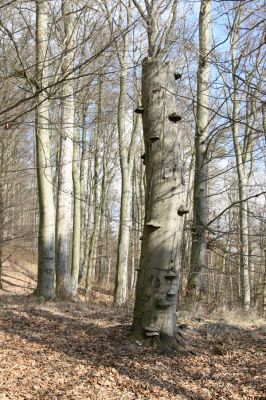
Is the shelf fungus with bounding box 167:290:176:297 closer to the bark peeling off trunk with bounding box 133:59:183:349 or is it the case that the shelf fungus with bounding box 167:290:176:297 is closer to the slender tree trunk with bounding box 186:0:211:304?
the bark peeling off trunk with bounding box 133:59:183:349

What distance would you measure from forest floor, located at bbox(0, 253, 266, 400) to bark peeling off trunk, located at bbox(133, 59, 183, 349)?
427 millimetres

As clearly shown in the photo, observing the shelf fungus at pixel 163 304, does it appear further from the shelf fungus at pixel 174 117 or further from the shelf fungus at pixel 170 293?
the shelf fungus at pixel 174 117

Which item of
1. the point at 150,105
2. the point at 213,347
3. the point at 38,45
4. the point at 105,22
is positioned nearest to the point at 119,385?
the point at 213,347

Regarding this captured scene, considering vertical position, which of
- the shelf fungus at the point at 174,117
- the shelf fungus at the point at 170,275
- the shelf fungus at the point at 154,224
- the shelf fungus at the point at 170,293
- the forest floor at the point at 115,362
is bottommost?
the forest floor at the point at 115,362

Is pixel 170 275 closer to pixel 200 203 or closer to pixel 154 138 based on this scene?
pixel 154 138

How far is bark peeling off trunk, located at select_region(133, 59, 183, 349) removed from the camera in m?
4.72

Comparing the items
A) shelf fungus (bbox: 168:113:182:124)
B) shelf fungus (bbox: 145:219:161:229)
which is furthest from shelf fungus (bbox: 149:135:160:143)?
shelf fungus (bbox: 145:219:161:229)

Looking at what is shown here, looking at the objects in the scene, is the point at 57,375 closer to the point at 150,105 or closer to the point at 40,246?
the point at 150,105

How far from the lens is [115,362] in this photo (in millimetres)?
4242

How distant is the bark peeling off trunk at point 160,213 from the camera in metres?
4.72

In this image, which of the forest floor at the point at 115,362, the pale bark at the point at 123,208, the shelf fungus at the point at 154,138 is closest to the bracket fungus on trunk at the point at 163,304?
the forest floor at the point at 115,362

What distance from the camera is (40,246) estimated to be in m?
8.45

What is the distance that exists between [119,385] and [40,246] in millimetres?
5095

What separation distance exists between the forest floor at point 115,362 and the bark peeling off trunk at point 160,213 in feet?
1.40
